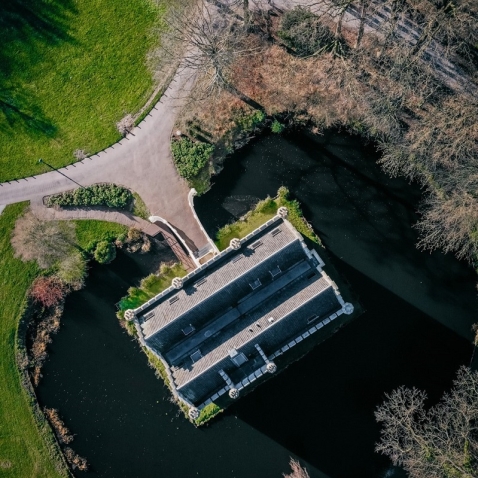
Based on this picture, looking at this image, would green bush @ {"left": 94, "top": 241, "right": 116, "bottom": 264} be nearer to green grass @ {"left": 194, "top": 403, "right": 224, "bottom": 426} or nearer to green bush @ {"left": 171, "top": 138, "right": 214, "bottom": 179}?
green bush @ {"left": 171, "top": 138, "right": 214, "bottom": 179}

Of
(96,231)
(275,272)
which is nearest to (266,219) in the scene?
(275,272)

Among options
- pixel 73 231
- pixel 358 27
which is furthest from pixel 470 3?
pixel 73 231

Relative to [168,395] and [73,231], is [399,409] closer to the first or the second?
[168,395]

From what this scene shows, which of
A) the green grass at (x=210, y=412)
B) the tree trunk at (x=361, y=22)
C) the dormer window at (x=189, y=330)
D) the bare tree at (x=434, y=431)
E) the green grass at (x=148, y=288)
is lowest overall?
the bare tree at (x=434, y=431)

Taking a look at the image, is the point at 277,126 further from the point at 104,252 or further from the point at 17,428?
the point at 17,428

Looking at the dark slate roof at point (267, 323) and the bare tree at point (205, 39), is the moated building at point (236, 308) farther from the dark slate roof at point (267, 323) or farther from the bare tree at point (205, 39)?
the bare tree at point (205, 39)

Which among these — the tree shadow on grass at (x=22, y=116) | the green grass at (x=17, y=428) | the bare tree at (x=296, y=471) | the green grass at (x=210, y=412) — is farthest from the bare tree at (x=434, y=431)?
the tree shadow on grass at (x=22, y=116)

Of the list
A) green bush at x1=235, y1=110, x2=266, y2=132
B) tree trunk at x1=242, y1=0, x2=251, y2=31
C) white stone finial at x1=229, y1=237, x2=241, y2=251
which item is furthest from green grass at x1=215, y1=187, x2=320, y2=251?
tree trunk at x1=242, y1=0, x2=251, y2=31
